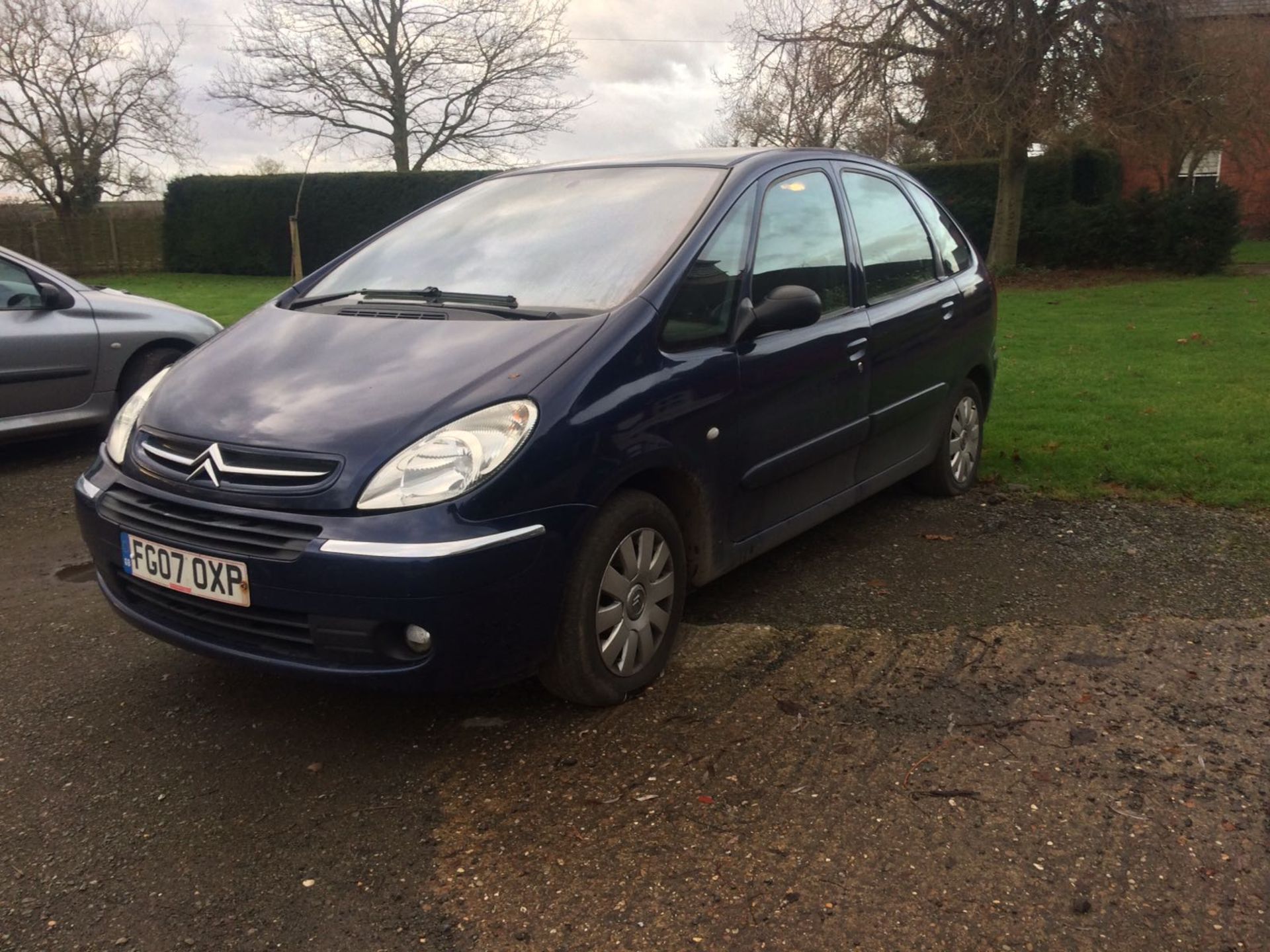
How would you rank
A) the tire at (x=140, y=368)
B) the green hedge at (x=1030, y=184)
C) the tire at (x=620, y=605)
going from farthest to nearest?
the green hedge at (x=1030, y=184) < the tire at (x=140, y=368) < the tire at (x=620, y=605)

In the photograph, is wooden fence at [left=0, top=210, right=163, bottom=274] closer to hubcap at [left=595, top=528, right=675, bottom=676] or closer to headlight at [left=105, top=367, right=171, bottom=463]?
headlight at [left=105, top=367, right=171, bottom=463]

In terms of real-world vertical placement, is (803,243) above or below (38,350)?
above

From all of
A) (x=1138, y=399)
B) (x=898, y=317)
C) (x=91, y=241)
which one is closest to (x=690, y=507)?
(x=898, y=317)

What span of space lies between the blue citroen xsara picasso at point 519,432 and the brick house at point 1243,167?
2048 centimetres

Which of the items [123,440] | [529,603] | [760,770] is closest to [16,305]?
[123,440]

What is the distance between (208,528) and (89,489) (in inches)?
26.9

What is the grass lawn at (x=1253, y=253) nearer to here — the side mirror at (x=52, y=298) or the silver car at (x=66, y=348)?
the silver car at (x=66, y=348)

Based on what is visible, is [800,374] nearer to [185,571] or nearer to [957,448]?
[957,448]

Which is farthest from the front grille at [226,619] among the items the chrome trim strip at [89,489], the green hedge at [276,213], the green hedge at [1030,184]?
→ the green hedge at [276,213]

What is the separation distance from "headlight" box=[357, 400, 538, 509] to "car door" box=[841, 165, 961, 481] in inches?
77.5

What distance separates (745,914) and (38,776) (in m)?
1.97

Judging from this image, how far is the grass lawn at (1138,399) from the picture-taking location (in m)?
5.82

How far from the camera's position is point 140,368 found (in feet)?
23.4

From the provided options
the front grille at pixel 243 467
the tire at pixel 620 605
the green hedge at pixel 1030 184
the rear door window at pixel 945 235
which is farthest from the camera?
the green hedge at pixel 1030 184
